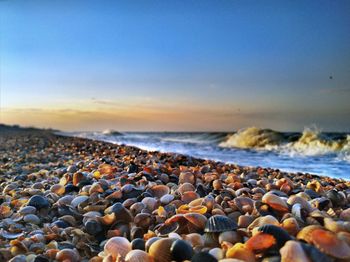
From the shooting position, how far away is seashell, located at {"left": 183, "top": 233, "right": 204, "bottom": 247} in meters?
2.00

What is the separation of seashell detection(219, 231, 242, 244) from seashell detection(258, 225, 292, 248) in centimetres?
17

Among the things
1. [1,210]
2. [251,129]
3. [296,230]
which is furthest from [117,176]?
[251,129]

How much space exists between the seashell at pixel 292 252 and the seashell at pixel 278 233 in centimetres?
10

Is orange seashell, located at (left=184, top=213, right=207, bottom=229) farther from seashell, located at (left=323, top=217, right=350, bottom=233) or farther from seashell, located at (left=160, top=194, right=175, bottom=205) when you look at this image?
seashell, located at (left=323, top=217, right=350, bottom=233)

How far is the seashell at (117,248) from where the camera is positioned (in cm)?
200

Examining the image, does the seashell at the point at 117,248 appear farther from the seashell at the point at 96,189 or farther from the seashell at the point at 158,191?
the seashell at the point at 96,189

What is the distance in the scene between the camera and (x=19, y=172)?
5.29 metres

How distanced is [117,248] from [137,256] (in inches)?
8.8

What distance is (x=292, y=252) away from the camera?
5.39 ft

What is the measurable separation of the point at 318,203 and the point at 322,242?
98 centimetres

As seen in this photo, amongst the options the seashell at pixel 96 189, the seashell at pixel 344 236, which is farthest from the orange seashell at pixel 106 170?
the seashell at pixel 344 236

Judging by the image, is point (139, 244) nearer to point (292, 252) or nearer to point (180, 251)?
point (180, 251)

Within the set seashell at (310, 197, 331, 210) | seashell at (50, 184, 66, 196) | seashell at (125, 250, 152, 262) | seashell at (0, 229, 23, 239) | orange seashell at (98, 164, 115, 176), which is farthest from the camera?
orange seashell at (98, 164, 115, 176)

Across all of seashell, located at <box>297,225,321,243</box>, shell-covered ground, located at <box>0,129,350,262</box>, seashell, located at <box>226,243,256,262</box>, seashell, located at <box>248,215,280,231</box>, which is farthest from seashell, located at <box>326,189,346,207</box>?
seashell, located at <box>226,243,256,262</box>
